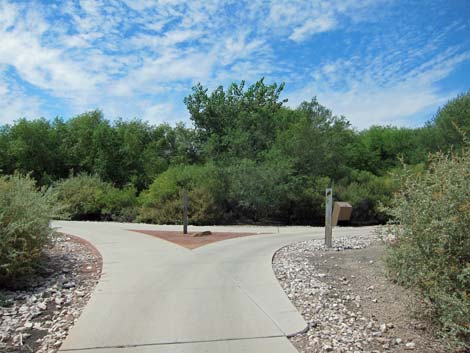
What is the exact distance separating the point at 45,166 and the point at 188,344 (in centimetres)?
3334

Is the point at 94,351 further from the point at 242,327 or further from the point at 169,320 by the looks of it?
the point at 242,327

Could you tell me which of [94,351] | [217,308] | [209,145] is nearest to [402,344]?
[217,308]

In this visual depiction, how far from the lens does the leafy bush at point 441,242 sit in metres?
4.45

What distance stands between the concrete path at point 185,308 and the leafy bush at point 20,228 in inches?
50.8

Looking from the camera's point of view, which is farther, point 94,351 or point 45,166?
point 45,166

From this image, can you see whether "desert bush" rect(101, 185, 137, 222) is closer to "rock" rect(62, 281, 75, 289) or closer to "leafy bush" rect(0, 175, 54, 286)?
"leafy bush" rect(0, 175, 54, 286)

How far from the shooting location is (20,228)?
21.6 ft

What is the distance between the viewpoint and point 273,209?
2122 centimetres

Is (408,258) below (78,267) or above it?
above

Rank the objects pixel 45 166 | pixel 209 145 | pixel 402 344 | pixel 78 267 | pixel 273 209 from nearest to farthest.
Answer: pixel 402 344 → pixel 78 267 → pixel 273 209 → pixel 209 145 → pixel 45 166

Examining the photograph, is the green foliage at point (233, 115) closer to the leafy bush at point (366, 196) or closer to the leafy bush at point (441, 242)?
the leafy bush at point (366, 196)

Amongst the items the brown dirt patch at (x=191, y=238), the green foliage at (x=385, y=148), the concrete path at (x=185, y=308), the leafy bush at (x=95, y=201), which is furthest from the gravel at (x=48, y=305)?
the green foliage at (x=385, y=148)

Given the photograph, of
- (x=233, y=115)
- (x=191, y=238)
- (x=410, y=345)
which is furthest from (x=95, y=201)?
(x=410, y=345)

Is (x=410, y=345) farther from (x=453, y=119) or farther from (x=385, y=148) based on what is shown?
(x=385, y=148)
